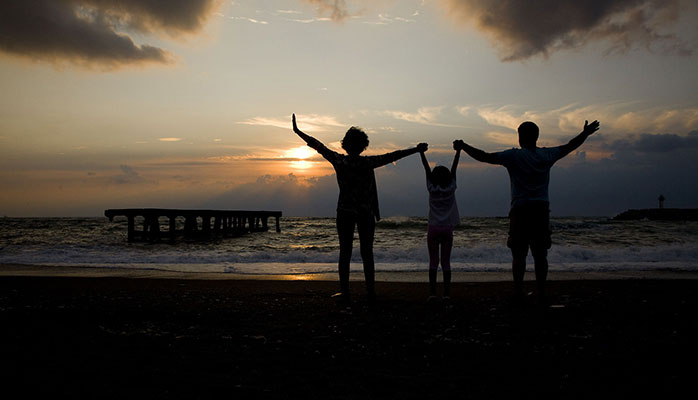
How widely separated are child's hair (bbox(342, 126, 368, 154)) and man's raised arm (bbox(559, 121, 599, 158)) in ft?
7.41

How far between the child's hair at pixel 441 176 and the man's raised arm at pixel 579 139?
1.32 metres

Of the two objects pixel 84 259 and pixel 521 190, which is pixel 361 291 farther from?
pixel 84 259

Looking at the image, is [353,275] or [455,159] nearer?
[455,159]

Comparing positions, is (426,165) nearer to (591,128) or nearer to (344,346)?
(591,128)

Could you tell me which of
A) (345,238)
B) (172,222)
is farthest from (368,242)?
(172,222)

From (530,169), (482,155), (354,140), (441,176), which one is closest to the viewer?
(530,169)

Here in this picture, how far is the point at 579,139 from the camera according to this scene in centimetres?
515

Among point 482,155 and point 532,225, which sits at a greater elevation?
point 482,155

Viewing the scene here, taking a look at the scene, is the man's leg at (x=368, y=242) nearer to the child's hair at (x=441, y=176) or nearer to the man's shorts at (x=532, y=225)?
the child's hair at (x=441, y=176)

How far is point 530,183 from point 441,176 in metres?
1.12

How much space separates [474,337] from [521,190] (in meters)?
1.91

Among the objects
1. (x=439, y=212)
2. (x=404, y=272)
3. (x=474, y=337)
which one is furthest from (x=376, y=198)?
(x=404, y=272)

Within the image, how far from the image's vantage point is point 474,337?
3.96 meters

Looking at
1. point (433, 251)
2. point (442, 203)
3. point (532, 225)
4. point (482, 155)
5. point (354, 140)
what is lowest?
point (433, 251)
